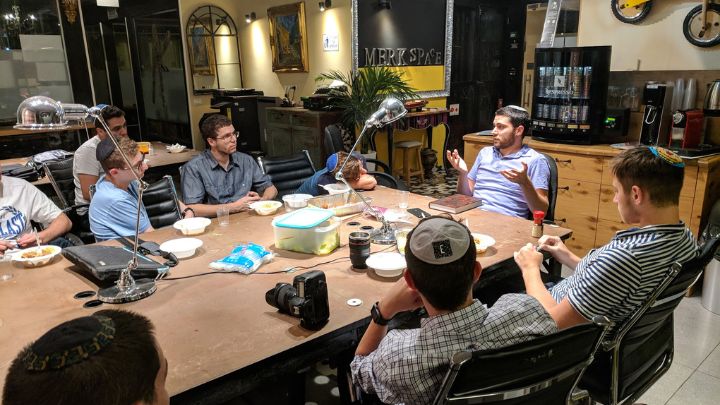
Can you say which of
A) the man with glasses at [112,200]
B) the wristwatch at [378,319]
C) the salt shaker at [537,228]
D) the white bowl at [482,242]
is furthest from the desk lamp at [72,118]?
the salt shaker at [537,228]

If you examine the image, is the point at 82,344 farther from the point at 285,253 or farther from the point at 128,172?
the point at 128,172

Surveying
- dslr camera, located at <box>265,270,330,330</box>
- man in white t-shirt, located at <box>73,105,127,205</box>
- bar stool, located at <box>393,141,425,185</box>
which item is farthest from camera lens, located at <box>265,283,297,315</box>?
bar stool, located at <box>393,141,425,185</box>

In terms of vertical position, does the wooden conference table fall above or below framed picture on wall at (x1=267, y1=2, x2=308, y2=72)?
below

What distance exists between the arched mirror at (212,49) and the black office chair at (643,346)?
7944 millimetres

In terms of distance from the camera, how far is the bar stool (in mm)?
6828

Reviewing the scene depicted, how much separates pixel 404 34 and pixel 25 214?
18.5ft

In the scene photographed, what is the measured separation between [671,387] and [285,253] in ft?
6.71

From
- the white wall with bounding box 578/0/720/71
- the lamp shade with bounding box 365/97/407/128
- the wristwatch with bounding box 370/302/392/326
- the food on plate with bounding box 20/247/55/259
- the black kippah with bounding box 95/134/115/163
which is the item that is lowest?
the food on plate with bounding box 20/247/55/259

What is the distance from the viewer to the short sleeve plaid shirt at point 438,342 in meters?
1.21

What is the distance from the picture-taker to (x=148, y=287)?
1901 millimetres

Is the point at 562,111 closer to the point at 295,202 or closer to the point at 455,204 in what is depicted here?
the point at 455,204

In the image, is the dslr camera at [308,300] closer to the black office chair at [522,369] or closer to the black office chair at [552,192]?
the black office chair at [522,369]

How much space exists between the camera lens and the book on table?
1.39m

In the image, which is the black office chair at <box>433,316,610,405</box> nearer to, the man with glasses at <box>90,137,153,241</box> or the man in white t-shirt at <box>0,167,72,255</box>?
the man with glasses at <box>90,137,153,241</box>
